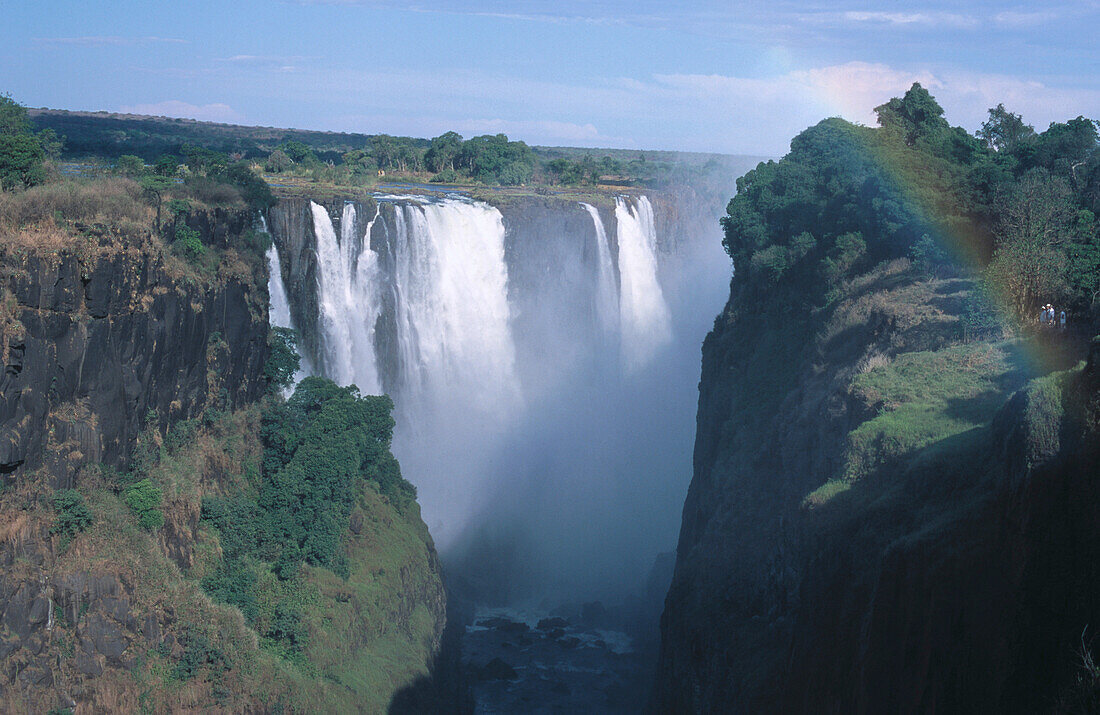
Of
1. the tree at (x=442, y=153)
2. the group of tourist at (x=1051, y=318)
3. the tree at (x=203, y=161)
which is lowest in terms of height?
the group of tourist at (x=1051, y=318)

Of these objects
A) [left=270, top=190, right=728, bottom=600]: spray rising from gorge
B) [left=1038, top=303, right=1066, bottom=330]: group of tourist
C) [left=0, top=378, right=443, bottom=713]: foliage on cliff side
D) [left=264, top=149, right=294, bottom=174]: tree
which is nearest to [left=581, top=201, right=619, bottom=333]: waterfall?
[left=270, top=190, right=728, bottom=600]: spray rising from gorge

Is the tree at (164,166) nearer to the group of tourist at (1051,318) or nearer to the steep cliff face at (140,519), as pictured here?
the steep cliff face at (140,519)

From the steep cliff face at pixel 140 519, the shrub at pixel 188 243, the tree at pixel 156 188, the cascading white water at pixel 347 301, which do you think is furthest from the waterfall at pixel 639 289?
the shrub at pixel 188 243

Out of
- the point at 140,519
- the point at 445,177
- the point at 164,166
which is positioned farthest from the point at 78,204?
the point at 445,177

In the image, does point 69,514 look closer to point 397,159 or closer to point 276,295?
point 276,295

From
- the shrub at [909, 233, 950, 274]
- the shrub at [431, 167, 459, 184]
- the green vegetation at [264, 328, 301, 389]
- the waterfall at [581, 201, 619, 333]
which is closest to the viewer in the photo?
the shrub at [909, 233, 950, 274]

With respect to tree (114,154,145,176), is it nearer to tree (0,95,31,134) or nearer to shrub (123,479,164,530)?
tree (0,95,31,134)
